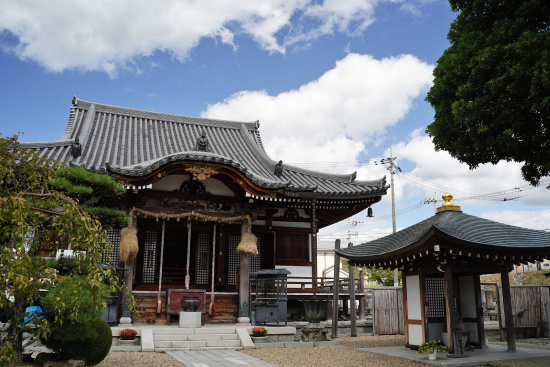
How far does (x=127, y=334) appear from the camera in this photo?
10836 millimetres

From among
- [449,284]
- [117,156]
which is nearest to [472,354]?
[449,284]

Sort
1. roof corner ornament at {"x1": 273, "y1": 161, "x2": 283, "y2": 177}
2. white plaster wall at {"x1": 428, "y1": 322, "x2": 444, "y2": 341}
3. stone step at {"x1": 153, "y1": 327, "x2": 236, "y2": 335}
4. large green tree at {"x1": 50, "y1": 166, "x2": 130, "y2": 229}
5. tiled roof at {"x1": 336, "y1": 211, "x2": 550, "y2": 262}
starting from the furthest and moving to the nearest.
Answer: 1. roof corner ornament at {"x1": 273, "y1": 161, "x2": 283, "y2": 177}
2. stone step at {"x1": 153, "y1": 327, "x2": 236, "y2": 335}
3. white plaster wall at {"x1": 428, "y1": 322, "x2": 444, "y2": 341}
4. tiled roof at {"x1": 336, "y1": 211, "x2": 550, "y2": 262}
5. large green tree at {"x1": 50, "y1": 166, "x2": 130, "y2": 229}

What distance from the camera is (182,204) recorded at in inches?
539

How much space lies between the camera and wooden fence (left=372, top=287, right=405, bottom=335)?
15.1 meters

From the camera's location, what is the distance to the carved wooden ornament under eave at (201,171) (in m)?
13.0

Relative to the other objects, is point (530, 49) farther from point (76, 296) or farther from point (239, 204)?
point (239, 204)

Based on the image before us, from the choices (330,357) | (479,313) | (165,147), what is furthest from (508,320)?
(165,147)

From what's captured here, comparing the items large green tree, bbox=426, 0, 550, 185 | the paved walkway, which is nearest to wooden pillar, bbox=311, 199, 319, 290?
the paved walkway

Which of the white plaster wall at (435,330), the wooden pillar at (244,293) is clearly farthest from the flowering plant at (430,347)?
the wooden pillar at (244,293)

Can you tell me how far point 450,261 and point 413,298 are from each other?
→ 175 cm

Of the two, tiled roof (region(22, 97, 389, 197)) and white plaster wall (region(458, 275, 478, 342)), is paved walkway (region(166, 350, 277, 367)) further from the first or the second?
white plaster wall (region(458, 275, 478, 342))

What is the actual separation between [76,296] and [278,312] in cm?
723

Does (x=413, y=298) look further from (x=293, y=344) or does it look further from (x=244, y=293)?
(x=244, y=293)

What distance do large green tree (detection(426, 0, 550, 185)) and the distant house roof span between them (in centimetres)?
141
